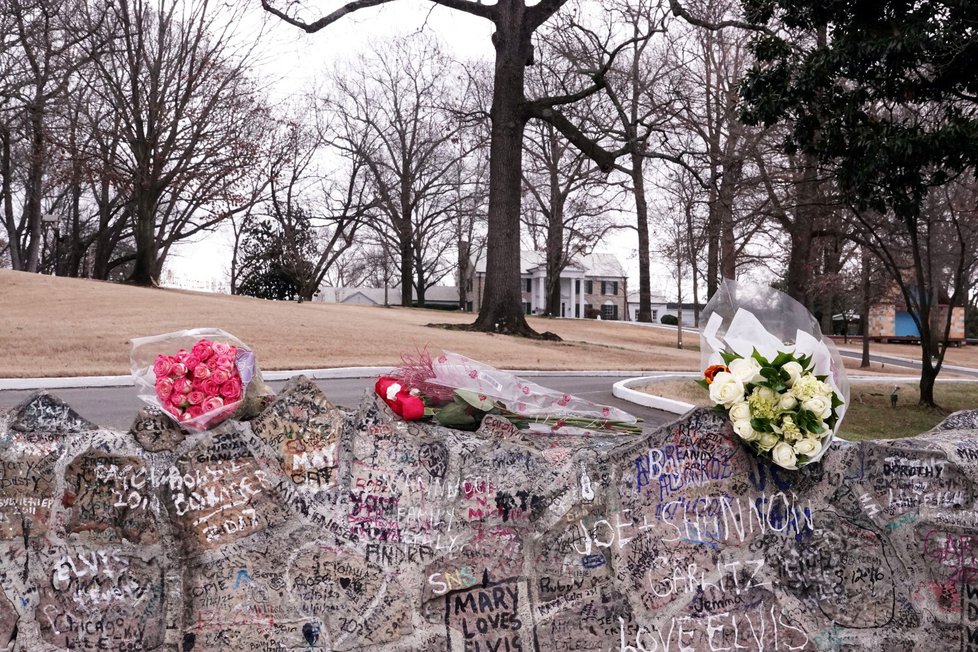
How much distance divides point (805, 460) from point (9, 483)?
2.91 m

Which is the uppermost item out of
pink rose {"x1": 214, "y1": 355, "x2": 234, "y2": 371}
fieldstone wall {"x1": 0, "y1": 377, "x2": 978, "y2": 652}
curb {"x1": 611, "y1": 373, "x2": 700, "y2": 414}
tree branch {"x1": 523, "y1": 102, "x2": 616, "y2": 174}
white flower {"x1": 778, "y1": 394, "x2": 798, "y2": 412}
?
tree branch {"x1": 523, "y1": 102, "x2": 616, "y2": 174}

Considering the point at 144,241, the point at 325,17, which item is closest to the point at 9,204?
the point at 144,241

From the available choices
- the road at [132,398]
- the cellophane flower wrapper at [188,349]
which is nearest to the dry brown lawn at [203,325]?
the road at [132,398]

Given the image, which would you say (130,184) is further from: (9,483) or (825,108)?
(9,483)

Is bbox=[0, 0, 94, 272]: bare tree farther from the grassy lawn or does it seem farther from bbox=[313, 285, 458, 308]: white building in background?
bbox=[313, 285, 458, 308]: white building in background

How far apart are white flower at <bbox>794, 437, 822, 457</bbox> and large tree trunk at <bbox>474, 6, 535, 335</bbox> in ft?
65.6

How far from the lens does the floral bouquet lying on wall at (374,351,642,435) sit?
3.20 meters

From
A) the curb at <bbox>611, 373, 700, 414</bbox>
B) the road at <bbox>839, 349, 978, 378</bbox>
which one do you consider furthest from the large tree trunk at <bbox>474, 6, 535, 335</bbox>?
the road at <bbox>839, 349, 978, 378</bbox>

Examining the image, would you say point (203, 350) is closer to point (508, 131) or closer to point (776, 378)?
point (776, 378)

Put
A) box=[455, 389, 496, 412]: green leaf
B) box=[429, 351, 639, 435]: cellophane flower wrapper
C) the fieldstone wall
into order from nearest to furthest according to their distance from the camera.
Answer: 1. the fieldstone wall
2. box=[455, 389, 496, 412]: green leaf
3. box=[429, 351, 639, 435]: cellophane flower wrapper

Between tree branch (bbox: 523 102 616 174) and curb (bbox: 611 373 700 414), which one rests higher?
tree branch (bbox: 523 102 616 174)

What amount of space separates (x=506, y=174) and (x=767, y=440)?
20.9 meters

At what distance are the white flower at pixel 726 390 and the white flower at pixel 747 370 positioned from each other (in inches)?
1.3

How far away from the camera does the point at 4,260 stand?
50750mm
